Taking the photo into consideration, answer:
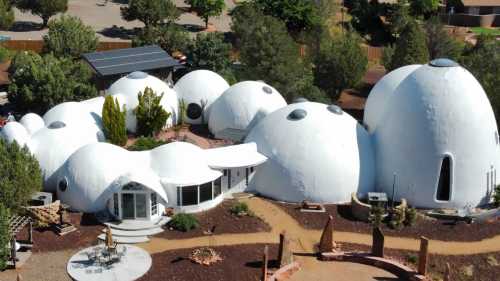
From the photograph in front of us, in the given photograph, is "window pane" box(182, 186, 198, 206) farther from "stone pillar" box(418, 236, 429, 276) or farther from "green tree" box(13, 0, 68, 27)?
"green tree" box(13, 0, 68, 27)

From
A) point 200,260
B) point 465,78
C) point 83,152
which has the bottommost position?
point 200,260

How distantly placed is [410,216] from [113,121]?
65.0 ft

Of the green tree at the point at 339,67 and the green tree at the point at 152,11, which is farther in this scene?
the green tree at the point at 152,11

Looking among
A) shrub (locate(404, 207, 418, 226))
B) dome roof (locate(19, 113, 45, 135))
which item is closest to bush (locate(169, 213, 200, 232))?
shrub (locate(404, 207, 418, 226))

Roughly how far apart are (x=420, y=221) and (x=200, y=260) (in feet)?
42.8

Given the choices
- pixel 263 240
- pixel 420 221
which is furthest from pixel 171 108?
pixel 420 221

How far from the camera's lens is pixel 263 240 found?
120 feet

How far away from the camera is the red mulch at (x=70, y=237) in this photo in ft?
115

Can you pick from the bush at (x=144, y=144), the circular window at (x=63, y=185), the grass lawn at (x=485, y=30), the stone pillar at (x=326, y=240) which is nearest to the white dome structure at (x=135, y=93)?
the bush at (x=144, y=144)

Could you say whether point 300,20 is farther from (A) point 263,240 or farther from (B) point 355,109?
(A) point 263,240

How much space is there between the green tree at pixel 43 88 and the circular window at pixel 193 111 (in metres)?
8.28

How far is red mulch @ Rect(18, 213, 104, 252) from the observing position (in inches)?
1377

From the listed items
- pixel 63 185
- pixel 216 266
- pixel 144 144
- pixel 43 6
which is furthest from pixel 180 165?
pixel 43 6

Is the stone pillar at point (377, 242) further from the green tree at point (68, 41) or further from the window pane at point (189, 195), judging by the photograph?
the green tree at point (68, 41)
